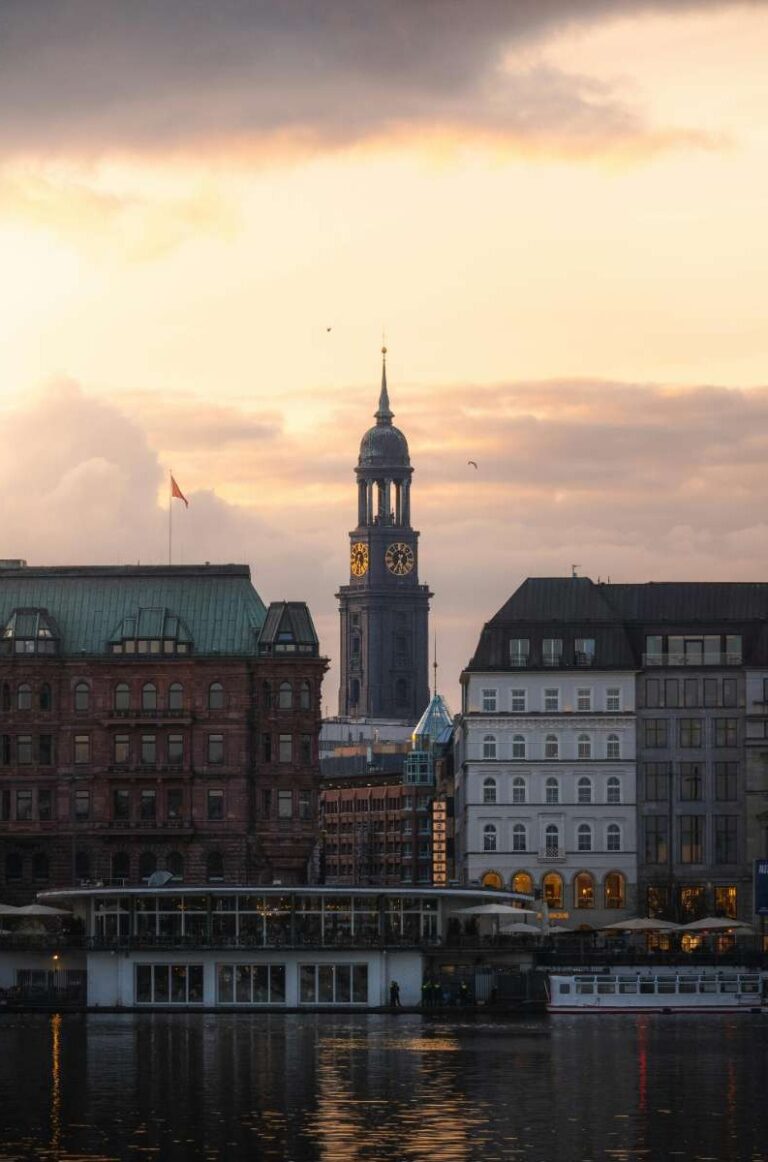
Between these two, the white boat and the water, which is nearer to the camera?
the water

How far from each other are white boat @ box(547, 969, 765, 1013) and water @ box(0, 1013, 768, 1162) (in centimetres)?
1079

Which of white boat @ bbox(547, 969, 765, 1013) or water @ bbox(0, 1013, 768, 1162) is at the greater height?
white boat @ bbox(547, 969, 765, 1013)

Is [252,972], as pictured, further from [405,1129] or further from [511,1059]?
[405,1129]

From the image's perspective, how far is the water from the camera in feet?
330

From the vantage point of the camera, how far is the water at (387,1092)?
100688 millimetres

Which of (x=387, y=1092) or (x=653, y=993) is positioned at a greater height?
(x=653, y=993)

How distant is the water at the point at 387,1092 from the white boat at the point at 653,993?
1079 centimetres

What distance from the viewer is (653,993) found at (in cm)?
18412

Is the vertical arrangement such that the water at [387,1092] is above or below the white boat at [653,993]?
below

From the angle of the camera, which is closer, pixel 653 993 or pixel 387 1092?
pixel 387 1092

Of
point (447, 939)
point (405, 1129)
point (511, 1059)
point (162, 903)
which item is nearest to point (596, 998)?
point (447, 939)

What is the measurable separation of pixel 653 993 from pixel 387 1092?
2588 inches

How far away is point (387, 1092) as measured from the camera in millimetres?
120312

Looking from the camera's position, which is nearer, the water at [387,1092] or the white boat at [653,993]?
the water at [387,1092]
